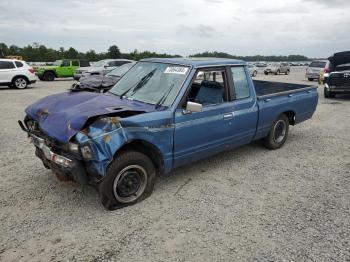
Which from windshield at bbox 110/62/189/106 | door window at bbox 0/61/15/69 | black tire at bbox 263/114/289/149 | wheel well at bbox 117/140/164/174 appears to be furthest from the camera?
door window at bbox 0/61/15/69

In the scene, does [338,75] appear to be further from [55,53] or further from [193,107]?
[55,53]

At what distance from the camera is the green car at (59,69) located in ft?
76.8

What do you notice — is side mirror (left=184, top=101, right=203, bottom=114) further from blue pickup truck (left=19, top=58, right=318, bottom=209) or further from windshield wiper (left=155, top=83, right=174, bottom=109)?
windshield wiper (left=155, top=83, right=174, bottom=109)

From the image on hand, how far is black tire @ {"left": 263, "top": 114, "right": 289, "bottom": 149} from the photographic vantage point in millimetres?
6302

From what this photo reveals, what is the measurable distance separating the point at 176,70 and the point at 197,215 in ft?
6.88

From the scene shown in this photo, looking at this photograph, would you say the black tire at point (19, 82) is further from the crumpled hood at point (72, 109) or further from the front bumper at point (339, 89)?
the front bumper at point (339, 89)

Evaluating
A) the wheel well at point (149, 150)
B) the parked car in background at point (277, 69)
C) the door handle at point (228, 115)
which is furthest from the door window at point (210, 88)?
the parked car in background at point (277, 69)

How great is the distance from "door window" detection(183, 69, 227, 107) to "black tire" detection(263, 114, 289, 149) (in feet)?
5.68

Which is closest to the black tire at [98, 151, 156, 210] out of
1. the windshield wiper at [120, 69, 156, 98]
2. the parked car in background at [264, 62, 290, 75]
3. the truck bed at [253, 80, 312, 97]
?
the windshield wiper at [120, 69, 156, 98]

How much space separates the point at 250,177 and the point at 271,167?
0.65 m

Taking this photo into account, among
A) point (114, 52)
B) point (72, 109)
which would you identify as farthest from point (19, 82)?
point (114, 52)

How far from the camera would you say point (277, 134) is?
A: 6559 mm

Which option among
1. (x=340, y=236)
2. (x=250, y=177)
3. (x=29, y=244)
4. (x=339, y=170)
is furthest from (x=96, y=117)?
(x=339, y=170)

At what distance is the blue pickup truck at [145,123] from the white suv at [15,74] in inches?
562
